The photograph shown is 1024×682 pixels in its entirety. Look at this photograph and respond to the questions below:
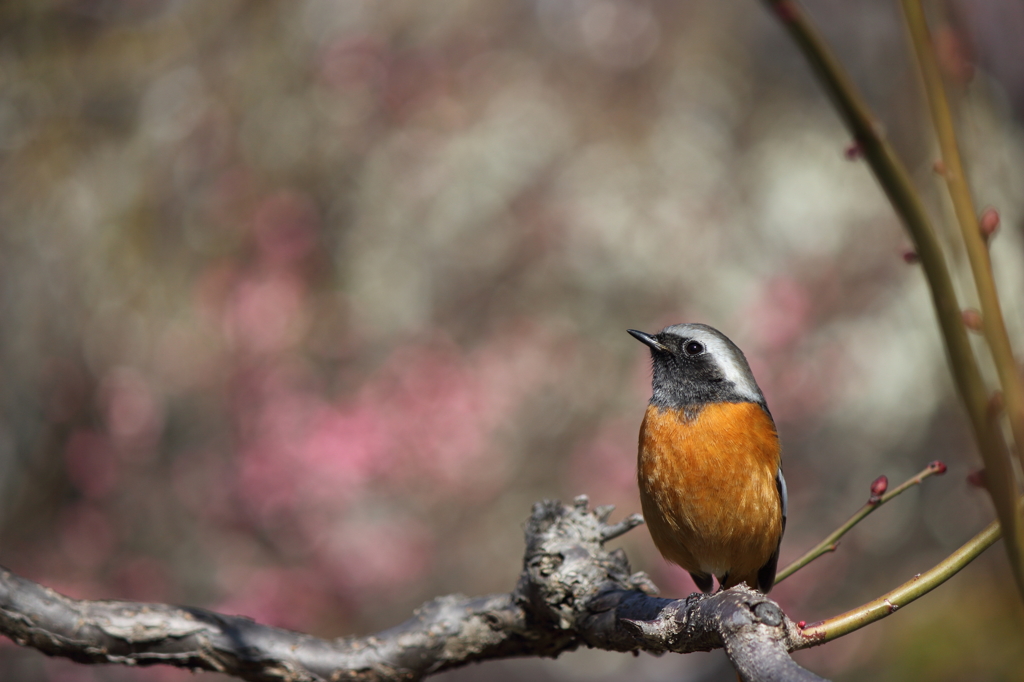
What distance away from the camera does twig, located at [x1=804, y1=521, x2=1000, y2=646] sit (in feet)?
4.36

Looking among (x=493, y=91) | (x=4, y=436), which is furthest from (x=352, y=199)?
(x=4, y=436)

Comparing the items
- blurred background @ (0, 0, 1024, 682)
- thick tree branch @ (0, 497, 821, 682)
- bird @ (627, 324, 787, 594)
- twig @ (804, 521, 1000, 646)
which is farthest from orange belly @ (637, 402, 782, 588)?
blurred background @ (0, 0, 1024, 682)

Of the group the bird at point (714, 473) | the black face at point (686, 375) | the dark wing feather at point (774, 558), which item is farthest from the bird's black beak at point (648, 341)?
the dark wing feather at point (774, 558)

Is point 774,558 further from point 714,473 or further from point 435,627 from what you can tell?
point 435,627

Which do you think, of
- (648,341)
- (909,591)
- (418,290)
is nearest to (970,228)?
(909,591)

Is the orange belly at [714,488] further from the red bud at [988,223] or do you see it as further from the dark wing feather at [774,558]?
the red bud at [988,223]

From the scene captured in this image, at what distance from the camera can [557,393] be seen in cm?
660

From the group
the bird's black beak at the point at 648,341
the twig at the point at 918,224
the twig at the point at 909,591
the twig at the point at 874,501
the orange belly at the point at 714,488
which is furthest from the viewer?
the bird's black beak at the point at 648,341

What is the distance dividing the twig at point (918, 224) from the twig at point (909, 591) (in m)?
0.61

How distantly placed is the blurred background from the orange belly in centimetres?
301

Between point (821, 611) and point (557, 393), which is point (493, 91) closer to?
point (557, 393)

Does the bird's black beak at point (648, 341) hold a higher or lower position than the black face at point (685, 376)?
higher

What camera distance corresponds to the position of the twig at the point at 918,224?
28.9 inches

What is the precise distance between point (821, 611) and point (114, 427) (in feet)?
17.9
